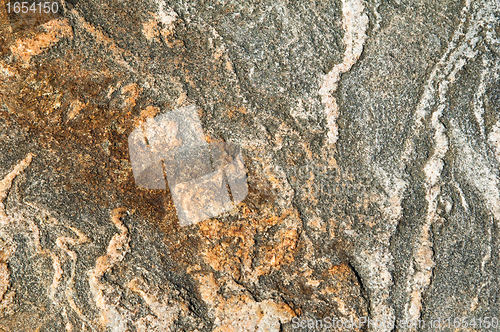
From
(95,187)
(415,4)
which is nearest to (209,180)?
(95,187)

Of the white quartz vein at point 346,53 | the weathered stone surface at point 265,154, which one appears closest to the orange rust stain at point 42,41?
the weathered stone surface at point 265,154

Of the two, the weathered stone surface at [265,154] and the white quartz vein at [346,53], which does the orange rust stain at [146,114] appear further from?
the white quartz vein at [346,53]

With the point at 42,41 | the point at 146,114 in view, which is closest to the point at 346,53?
the point at 146,114

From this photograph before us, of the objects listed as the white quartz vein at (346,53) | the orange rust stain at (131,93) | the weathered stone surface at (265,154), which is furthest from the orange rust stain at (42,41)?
the white quartz vein at (346,53)

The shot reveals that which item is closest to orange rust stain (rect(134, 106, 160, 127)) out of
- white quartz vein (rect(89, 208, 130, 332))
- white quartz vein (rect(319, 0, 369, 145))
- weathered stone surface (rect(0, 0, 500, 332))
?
weathered stone surface (rect(0, 0, 500, 332))

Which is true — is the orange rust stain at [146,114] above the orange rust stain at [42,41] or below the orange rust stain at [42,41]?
below

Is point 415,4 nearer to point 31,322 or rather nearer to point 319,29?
point 319,29

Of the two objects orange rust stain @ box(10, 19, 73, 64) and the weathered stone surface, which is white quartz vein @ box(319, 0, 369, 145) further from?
orange rust stain @ box(10, 19, 73, 64)

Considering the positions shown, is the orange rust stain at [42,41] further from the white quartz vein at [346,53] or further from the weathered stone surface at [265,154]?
the white quartz vein at [346,53]
